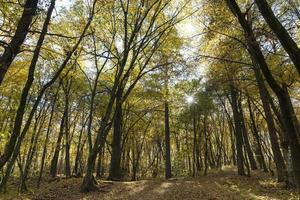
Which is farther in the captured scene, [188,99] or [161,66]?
[188,99]

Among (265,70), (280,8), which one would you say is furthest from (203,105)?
(265,70)

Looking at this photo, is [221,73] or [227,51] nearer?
[227,51]

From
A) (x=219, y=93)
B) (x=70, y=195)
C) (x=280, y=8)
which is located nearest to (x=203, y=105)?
(x=219, y=93)

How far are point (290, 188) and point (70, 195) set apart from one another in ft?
37.4

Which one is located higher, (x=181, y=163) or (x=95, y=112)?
(x=95, y=112)

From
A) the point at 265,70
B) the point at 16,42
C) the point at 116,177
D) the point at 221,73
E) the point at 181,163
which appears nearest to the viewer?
the point at 16,42

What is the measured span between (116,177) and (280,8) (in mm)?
16391

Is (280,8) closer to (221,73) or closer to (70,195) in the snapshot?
(221,73)

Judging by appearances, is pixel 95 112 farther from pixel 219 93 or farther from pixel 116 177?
pixel 219 93

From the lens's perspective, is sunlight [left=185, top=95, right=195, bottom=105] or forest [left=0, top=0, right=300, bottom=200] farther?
sunlight [left=185, top=95, right=195, bottom=105]

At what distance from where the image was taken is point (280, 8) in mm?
14938

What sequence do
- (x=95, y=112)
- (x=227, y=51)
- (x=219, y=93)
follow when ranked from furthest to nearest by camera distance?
1. (x=95, y=112)
2. (x=219, y=93)
3. (x=227, y=51)

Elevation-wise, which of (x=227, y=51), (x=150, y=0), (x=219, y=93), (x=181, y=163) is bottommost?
(x=181, y=163)

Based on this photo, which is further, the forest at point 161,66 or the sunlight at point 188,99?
the sunlight at point 188,99
